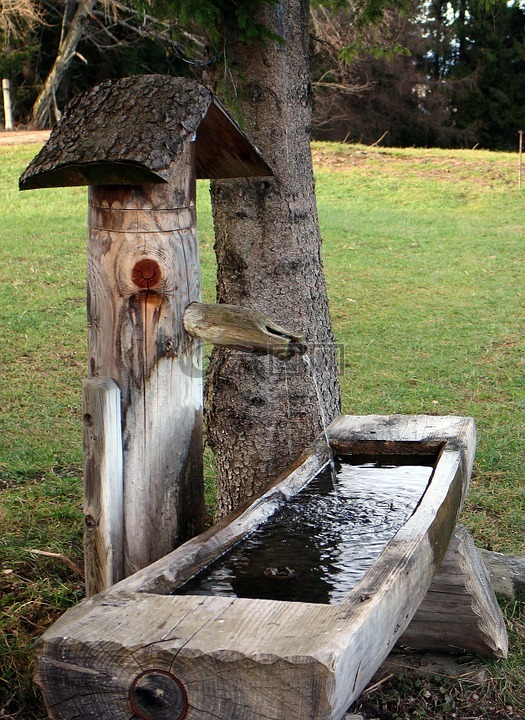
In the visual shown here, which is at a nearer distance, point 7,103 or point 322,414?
point 322,414

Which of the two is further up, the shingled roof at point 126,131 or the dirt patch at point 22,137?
the dirt patch at point 22,137

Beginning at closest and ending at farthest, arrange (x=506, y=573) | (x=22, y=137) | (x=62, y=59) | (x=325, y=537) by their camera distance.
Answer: (x=325, y=537) < (x=506, y=573) < (x=22, y=137) < (x=62, y=59)

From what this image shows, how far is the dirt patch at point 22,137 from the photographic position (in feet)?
54.9

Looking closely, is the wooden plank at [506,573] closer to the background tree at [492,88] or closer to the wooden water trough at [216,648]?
the wooden water trough at [216,648]

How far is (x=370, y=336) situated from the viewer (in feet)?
25.1

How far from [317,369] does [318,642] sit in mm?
1972

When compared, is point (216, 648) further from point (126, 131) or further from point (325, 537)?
point (126, 131)

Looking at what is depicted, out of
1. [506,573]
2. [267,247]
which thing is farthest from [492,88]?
[506,573]

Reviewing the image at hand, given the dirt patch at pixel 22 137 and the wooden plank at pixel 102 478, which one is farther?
the dirt patch at pixel 22 137

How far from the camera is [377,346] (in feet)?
24.1

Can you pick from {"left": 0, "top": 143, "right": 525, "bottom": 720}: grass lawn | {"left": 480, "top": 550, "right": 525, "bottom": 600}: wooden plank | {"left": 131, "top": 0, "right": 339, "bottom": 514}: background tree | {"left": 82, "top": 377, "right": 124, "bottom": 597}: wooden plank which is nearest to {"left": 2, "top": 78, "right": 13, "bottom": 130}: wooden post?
{"left": 0, "top": 143, "right": 525, "bottom": 720}: grass lawn

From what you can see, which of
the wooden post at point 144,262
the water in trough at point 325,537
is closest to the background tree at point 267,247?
the water in trough at point 325,537

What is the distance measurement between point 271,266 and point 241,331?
3.50 ft

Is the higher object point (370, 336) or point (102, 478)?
point (102, 478)
